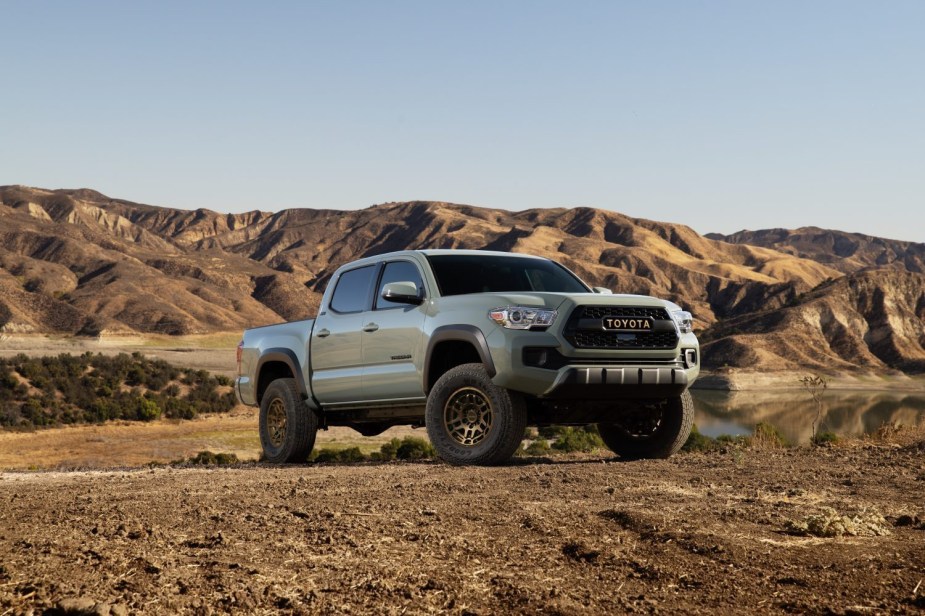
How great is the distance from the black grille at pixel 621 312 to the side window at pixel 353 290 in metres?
2.71

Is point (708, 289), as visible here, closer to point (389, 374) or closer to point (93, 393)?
point (93, 393)

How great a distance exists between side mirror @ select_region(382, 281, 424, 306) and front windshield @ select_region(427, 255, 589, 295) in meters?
0.33

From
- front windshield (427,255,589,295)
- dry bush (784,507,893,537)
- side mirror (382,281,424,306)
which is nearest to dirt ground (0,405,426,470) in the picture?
front windshield (427,255,589,295)

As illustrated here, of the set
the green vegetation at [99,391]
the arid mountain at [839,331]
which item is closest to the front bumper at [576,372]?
the green vegetation at [99,391]

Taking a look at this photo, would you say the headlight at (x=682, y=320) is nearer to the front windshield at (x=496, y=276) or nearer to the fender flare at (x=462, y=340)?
the front windshield at (x=496, y=276)

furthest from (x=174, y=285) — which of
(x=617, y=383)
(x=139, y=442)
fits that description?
(x=617, y=383)

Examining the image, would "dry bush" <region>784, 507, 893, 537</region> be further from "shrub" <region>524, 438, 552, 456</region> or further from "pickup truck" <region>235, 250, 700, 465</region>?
"shrub" <region>524, 438, 552, 456</region>

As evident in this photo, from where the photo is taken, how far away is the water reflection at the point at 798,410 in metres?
64.9

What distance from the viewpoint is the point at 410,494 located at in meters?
7.57

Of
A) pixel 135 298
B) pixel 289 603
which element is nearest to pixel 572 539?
pixel 289 603

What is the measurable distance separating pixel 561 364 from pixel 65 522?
4620 mm

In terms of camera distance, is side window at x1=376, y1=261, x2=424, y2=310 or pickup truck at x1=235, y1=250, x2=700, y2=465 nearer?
pickup truck at x1=235, y1=250, x2=700, y2=465

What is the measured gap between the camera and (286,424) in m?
12.2

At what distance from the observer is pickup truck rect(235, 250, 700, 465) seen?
31.1 ft
